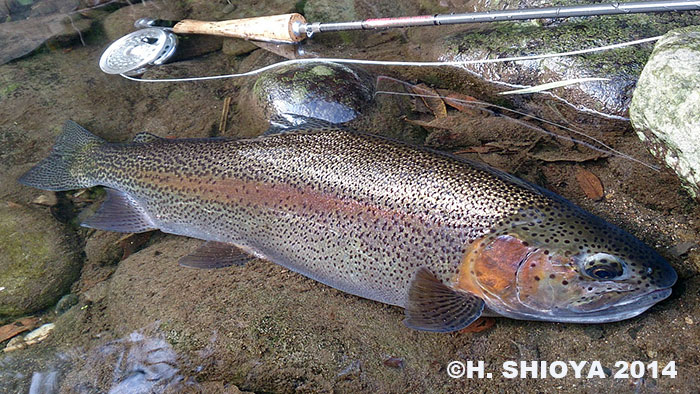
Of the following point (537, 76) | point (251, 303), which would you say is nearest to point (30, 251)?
point (251, 303)

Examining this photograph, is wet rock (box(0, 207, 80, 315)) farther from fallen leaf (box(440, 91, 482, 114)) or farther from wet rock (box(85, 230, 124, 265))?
fallen leaf (box(440, 91, 482, 114))

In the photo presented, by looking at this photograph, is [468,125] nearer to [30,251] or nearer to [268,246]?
[268,246]

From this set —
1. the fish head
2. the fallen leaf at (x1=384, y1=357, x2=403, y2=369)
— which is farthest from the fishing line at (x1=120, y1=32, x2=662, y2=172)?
the fallen leaf at (x1=384, y1=357, x2=403, y2=369)

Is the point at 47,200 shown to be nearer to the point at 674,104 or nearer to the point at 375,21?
the point at 375,21

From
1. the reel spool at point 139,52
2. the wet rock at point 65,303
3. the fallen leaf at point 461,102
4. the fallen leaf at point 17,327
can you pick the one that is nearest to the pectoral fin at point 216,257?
the wet rock at point 65,303

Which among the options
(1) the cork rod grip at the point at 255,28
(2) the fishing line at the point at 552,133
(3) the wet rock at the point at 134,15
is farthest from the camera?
(3) the wet rock at the point at 134,15

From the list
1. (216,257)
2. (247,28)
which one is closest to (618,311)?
(216,257)

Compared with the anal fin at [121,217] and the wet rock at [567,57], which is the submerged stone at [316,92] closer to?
the wet rock at [567,57]
